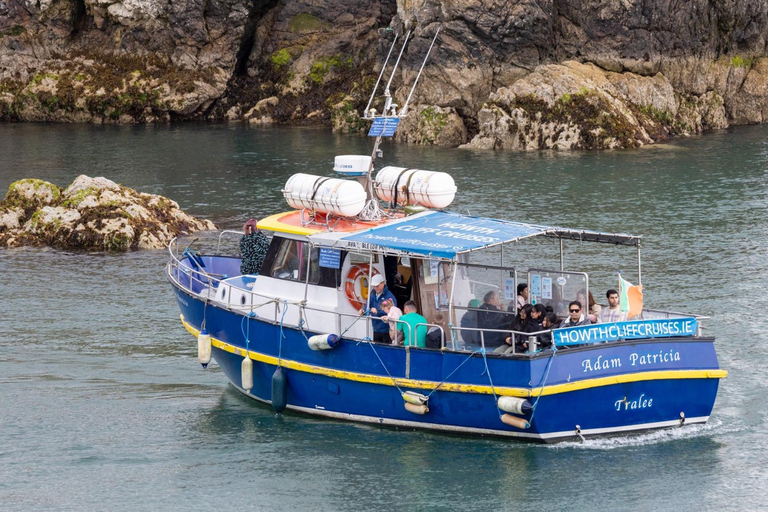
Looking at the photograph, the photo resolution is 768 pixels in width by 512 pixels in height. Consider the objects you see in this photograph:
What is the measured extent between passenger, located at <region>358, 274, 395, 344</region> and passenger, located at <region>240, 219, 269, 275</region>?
12.1ft

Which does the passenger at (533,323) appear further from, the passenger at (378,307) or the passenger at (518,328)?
the passenger at (378,307)

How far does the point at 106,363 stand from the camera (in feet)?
78.9

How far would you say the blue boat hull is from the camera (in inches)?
682

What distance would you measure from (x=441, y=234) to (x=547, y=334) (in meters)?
2.51

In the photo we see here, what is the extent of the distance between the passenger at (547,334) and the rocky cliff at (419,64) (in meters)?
35.9

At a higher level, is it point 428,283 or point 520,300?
point 428,283

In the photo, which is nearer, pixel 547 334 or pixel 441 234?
pixel 547 334

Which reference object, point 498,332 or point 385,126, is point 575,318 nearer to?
point 498,332

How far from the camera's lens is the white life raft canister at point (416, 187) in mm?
20500

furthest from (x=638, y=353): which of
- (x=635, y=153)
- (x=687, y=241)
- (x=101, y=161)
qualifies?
(x=101, y=161)

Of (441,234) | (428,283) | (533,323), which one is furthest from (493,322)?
(441,234)

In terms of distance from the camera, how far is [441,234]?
1878 centimetres

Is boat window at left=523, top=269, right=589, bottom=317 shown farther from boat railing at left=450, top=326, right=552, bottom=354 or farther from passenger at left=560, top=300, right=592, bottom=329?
boat railing at left=450, top=326, right=552, bottom=354

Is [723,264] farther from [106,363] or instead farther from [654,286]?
[106,363]
